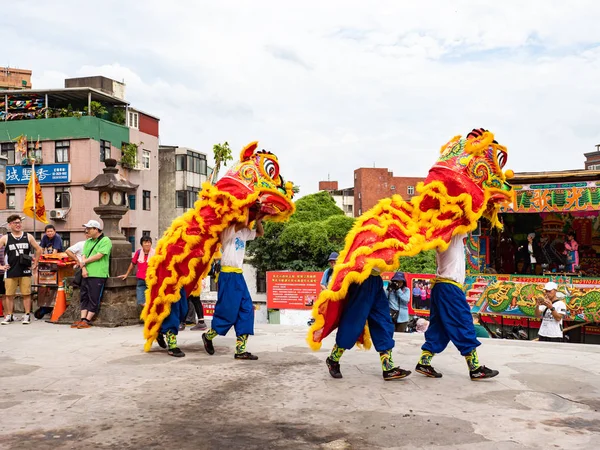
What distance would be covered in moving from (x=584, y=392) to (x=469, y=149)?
226 cm

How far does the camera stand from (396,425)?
12.4 ft

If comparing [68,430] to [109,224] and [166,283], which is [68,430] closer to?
[166,283]

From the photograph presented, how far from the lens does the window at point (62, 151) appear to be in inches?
1159

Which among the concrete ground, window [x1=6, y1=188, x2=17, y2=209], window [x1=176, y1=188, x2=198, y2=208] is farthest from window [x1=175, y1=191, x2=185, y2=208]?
the concrete ground

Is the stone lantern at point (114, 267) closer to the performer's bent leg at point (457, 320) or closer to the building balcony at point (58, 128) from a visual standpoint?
the performer's bent leg at point (457, 320)

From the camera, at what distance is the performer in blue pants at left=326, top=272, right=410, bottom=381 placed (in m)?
5.10

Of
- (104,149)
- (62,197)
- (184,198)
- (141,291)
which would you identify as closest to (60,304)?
(141,291)

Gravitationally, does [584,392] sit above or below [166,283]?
below

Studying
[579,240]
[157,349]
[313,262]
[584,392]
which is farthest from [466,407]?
[313,262]

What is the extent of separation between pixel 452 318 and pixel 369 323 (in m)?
0.74

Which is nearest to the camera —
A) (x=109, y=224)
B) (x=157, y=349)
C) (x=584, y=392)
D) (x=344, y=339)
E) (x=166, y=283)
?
(x=584, y=392)

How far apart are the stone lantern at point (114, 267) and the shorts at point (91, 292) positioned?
12 cm

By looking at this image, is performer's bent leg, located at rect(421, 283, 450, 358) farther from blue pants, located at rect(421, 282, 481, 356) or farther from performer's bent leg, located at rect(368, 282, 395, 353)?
performer's bent leg, located at rect(368, 282, 395, 353)

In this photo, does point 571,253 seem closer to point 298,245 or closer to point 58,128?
point 298,245
